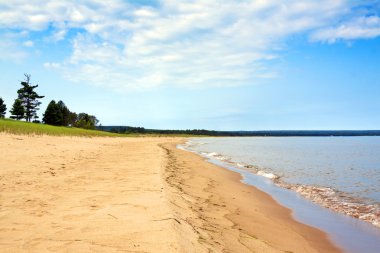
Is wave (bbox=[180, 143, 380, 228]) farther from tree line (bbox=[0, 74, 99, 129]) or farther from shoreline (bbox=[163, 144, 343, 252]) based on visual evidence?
tree line (bbox=[0, 74, 99, 129])

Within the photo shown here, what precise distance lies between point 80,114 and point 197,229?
125947 mm

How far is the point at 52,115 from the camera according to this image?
92.7m

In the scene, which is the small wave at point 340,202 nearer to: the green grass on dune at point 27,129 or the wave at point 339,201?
the wave at point 339,201

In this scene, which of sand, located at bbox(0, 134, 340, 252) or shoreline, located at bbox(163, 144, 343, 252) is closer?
sand, located at bbox(0, 134, 340, 252)

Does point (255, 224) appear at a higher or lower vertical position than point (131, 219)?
lower

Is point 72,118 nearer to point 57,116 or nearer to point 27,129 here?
point 57,116

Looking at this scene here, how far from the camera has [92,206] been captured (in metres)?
6.77

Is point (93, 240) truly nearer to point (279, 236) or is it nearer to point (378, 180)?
point (279, 236)

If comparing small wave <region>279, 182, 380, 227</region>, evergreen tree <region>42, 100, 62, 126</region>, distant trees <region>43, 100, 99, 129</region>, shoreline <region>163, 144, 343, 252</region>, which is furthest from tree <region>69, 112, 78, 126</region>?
shoreline <region>163, 144, 343, 252</region>

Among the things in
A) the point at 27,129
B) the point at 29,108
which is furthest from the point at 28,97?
the point at 27,129

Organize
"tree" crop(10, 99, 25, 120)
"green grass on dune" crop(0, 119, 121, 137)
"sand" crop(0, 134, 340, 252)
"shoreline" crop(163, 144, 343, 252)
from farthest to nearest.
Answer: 1. "tree" crop(10, 99, 25, 120)
2. "green grass on dune" crop(0, 119, 121, 137)
3. "shoreline" crop(163, 144, 343, 252)
4. "sand" crop(0, 134, 340, 252)

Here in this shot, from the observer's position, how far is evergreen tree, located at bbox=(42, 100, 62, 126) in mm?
92125

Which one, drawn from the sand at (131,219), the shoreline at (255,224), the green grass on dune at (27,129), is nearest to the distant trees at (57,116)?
the green grass on dune at (27,129)

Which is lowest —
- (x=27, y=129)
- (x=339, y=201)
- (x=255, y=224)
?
(x=339, y=201)
